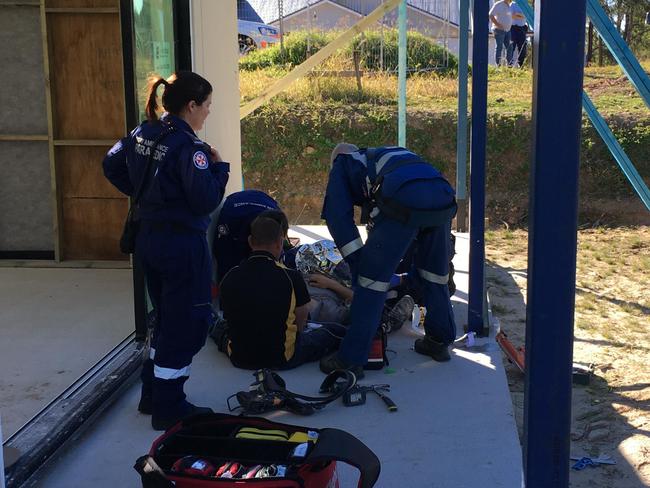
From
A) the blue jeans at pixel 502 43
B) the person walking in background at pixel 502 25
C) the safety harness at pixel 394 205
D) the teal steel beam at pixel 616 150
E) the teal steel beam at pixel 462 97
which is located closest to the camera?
the safety harness at pixel 394 205

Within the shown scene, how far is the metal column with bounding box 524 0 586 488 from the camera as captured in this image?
2.07m

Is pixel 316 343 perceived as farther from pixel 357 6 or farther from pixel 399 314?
pixel 357 6

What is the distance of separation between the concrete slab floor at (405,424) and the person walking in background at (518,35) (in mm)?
12783

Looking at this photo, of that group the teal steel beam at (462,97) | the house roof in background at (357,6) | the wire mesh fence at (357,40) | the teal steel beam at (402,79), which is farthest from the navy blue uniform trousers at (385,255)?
the house roof in background at (357,6)

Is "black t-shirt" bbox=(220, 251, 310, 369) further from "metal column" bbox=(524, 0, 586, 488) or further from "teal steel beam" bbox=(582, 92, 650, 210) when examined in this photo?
"teal steel beam" bbox=(582, 92, 650, 210)

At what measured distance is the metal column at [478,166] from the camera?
202 inches

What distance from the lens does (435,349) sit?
497 cm

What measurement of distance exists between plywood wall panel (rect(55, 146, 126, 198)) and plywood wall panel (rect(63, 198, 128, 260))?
0.06m

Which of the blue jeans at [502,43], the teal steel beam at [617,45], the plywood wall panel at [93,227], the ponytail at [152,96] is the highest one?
the blue jeans at [502,43]

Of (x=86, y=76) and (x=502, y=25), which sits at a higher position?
(x=502, y=25)

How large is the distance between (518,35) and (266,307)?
14.1 metres

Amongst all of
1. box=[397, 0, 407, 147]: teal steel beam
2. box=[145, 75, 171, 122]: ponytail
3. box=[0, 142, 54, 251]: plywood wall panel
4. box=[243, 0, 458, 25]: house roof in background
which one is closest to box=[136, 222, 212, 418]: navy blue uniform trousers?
box=[145, 75, 171, 122]: ponytail

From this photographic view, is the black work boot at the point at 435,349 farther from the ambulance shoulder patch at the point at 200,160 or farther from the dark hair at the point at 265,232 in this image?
the ambulance shoulder patch at the point at 200,160

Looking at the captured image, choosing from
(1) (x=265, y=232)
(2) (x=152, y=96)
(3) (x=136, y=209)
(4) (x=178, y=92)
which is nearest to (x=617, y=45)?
(1) (x=265, y=232)
